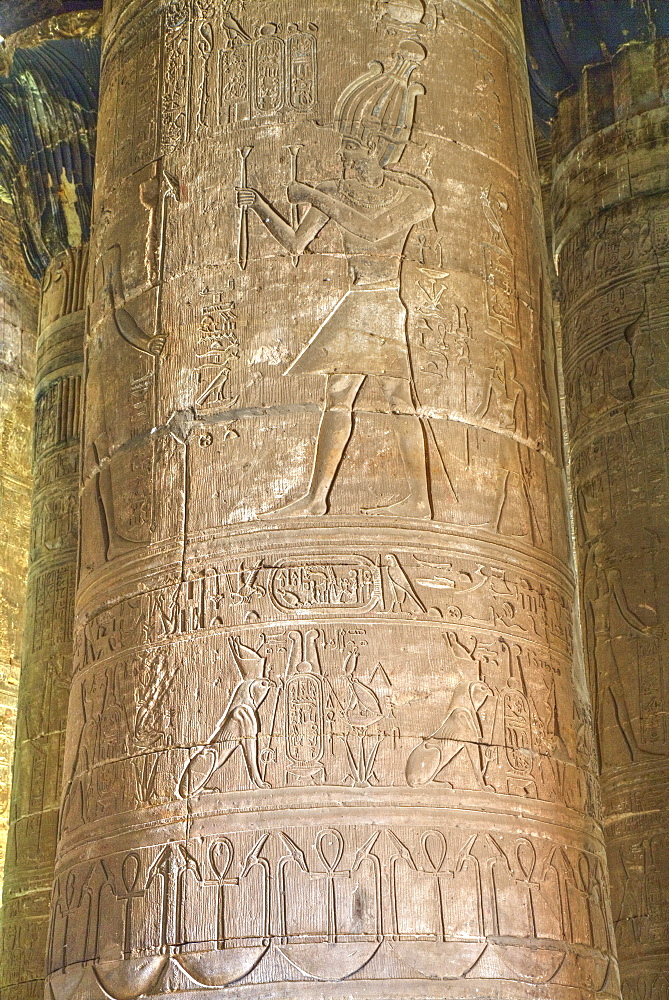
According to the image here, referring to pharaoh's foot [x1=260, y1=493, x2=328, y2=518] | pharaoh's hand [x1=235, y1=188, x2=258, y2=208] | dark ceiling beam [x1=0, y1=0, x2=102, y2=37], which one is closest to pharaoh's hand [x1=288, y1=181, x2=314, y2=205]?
pharaoh's hand [x1=235, y1=188, x2=258, y2=208]

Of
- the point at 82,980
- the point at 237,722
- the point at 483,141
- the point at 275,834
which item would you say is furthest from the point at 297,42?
the point at 82,980

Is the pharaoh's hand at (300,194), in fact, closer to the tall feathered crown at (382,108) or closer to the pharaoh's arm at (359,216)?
the pharaoh's arm at (359,216)

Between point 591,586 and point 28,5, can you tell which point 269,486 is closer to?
point 591,586

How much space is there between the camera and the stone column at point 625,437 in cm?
714

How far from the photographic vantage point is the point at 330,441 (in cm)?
464

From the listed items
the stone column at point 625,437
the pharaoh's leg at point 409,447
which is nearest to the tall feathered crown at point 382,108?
the pharaoh's leg at point 409,447

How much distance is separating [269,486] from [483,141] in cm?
179

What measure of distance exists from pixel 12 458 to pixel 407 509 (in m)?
5.77

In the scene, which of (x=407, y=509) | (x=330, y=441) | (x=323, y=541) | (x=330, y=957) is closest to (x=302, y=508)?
(x=323, y=541)

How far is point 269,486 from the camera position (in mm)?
4621

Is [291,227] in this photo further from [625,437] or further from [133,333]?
[625,437]

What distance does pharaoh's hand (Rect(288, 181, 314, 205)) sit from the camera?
16.4 feet

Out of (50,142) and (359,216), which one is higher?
(50,142)

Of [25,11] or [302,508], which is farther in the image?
[25,11]
